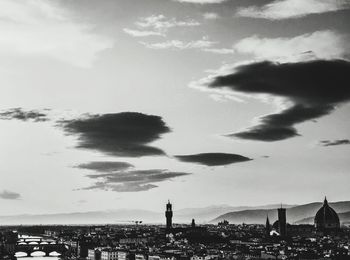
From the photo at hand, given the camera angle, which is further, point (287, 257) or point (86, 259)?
point (86, 259)

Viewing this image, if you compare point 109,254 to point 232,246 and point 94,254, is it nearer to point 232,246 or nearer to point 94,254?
point 94,254

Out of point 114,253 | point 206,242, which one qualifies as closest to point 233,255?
point 114,253

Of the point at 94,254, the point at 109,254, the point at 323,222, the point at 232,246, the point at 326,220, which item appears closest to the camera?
the point at 109,254

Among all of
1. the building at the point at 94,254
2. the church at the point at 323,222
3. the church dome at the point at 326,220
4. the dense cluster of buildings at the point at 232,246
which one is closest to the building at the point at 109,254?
the dense cluster of buildings at the point at 232,246

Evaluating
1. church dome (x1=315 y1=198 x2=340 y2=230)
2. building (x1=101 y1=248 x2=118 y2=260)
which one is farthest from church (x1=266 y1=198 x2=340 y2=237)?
building (x1=101 y1=248 x2=118 y2=260)

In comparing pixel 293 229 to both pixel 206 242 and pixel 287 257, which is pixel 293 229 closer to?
pixel 206 242

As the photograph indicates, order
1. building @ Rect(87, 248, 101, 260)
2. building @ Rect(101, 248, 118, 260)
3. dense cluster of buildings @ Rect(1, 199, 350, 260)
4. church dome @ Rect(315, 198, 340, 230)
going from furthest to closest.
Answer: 1. church dome @ Rect(315, 198, 340, 230)
2. building @ Rect(87, 248, 101, 260)
3. building @ Rect(101, 248, 118, 260)
4. dense cluster of buildings @ Rect(1, 199, 350, 260)

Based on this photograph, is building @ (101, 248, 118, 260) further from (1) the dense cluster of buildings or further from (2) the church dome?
(2) the church dome

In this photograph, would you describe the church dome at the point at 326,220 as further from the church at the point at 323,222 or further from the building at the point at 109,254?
the building at the point at 109,254

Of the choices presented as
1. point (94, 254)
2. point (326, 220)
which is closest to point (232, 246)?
point (94, 254)
